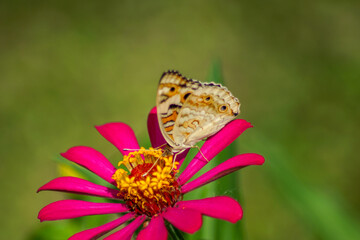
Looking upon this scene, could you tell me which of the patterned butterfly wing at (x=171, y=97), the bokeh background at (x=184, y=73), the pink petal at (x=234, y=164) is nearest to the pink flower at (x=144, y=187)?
the pink petal at (x=234, y=164)

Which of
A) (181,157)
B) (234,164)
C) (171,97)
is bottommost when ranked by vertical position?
(234,164)

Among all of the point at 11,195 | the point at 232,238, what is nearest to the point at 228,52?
the point at 11,195

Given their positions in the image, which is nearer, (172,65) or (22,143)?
(22,143)

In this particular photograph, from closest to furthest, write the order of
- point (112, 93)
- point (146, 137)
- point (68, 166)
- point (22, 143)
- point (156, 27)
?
1. point (68, 166)
2. point (146, 137)
3. point (22, 143)
4. point (112, 93)
5. point (156, 27)

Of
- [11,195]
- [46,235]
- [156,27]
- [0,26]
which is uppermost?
[0,26]

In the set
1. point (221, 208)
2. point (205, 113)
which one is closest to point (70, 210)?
point (221, 208)

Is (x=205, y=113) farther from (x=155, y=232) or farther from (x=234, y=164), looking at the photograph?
(x=155, y=232)

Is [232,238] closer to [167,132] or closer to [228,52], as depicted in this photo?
[167,132]
